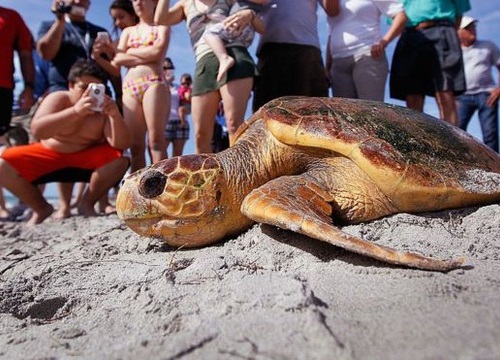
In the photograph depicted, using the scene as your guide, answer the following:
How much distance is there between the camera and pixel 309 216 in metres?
1.15

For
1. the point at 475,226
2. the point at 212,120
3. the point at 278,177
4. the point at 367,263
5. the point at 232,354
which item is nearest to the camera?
the point at 232,354

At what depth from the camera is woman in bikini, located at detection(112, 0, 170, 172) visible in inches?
105

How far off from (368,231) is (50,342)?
0.94 meters

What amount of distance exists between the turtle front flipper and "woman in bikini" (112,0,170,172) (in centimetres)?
148

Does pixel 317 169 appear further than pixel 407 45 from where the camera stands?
No

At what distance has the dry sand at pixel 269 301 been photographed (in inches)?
26.6

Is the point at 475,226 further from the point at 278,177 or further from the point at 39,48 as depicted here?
the point at 39,48

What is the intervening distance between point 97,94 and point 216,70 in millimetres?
925

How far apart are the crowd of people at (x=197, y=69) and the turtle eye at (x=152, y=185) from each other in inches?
33.9

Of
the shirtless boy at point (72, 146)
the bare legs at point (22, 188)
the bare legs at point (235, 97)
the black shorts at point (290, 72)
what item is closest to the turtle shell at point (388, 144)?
the bare legs at point (235, 97)

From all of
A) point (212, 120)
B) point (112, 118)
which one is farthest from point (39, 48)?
point (212, 120)

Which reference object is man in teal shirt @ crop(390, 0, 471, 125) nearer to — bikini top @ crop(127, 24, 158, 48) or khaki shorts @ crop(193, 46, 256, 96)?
khaki shorts @ crop(193, 46, 256, 96)

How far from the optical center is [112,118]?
2758 mm

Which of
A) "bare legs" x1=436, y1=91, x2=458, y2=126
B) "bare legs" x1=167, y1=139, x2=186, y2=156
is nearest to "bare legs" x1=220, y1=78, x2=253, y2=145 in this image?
"bare legs" x1=436, y1=91, x2=458, y2=126
